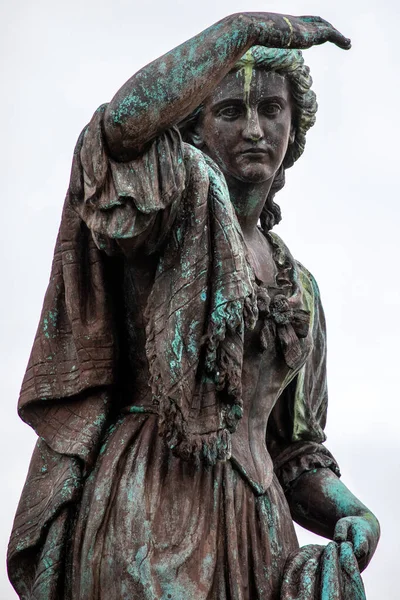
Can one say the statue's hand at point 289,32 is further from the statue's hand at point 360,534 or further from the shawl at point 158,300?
the statue's hand at point 360,534

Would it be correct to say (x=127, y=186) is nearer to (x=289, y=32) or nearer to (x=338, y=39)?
(x=289, y=32)

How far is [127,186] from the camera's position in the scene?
9164mm

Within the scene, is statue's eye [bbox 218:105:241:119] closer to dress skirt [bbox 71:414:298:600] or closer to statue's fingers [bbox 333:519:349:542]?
dress skirt [bbox 71:414:298:600]

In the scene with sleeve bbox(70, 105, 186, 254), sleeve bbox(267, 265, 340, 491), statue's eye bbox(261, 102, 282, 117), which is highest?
statue's eye bbox(261, 102, 282, 117)

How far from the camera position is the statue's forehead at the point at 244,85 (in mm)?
10117

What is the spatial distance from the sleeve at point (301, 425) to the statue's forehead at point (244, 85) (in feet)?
3.64

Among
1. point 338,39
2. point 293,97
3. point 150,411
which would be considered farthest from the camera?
point 293,97

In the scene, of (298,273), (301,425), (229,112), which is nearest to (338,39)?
(229,112)

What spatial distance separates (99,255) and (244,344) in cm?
88

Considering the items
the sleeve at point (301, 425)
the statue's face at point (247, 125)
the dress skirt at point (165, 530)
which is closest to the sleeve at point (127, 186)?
the statue's face at point (247, 125)

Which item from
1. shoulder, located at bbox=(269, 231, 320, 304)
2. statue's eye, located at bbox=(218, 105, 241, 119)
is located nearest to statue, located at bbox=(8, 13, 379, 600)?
statue's eye, located at bbox=(218, 105, 241, 119)

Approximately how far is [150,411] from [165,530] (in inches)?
25.9

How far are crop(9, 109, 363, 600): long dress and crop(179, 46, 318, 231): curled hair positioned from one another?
695 mm

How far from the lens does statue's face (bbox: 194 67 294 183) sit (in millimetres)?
10125
